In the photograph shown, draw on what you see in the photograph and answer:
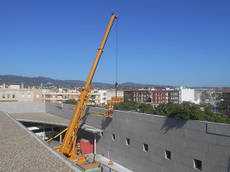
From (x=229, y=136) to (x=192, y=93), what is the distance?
3422 inches

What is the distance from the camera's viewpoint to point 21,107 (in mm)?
30328

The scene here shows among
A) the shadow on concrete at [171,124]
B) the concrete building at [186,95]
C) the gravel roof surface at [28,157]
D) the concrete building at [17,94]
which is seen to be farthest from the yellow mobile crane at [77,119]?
the concrete building at [186,95]

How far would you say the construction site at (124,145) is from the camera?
30.6ft

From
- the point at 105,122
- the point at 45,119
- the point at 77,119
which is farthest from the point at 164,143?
the point at 45,119

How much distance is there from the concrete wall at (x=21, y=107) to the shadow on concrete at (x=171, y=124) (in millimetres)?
22549

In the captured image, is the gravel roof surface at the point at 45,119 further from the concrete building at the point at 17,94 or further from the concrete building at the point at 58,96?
the concrete building at the point at 58,96

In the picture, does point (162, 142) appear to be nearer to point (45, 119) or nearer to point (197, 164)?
point (197, 164)

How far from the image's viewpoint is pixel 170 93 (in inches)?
3831

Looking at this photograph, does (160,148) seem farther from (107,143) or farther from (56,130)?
(56,130)

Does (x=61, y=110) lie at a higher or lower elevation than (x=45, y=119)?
higher

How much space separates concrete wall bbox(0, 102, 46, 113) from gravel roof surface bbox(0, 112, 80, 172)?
18.6m

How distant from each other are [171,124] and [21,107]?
23928 mm

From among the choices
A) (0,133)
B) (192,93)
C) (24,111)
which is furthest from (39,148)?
(192,93)

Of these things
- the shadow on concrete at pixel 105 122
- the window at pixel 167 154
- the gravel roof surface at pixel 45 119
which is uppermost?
the shadow on concrete at pixel 105 122
